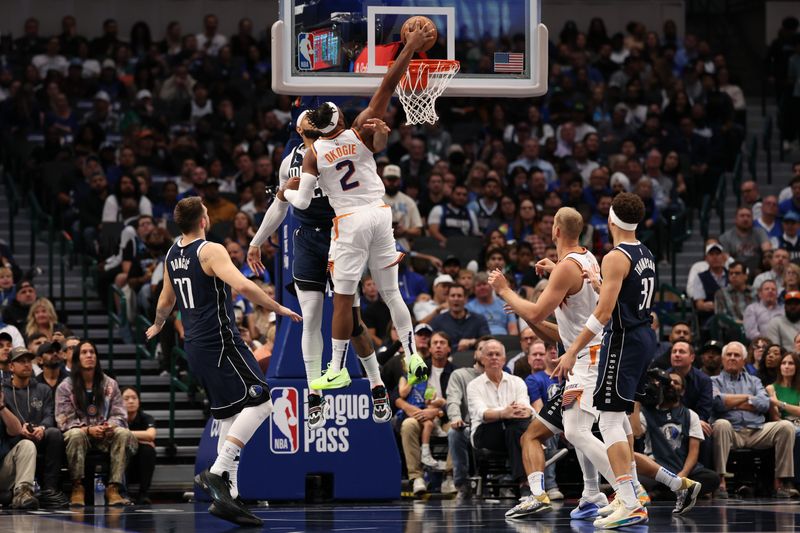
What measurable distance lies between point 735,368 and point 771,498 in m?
1.46

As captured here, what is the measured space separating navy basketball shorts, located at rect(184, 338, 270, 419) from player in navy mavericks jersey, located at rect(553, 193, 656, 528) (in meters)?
2.30

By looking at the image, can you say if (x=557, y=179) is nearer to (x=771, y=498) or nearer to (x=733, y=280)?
(x=733, y=280)

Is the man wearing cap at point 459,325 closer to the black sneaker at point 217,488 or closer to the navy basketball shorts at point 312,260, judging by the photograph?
the navy basketball shorts at point 312,260

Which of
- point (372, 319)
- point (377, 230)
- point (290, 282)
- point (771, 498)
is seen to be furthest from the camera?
point (372, 319)

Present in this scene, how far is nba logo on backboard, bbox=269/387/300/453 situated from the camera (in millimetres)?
12930

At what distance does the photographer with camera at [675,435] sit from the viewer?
45.6 ft

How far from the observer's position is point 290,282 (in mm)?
12805

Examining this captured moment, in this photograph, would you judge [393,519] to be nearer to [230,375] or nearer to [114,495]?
[230,375]

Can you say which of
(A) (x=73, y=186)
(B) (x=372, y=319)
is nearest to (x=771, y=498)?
(B) (x=372, y=319)

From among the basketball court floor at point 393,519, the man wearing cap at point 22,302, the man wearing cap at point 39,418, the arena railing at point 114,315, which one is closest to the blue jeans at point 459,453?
the basketball court floor at point 393,519

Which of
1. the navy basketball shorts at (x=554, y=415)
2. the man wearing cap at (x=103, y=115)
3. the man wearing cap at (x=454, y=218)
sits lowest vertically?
the navy basketball shorts at (x=554, y=415)

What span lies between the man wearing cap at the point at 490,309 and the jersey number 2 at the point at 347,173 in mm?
5962

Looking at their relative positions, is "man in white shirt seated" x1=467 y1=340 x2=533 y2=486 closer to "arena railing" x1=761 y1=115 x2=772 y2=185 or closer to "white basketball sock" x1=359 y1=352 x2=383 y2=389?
"white basketball sock" x1=359 y1=352 x2=383 y2=389

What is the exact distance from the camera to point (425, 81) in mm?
11070
